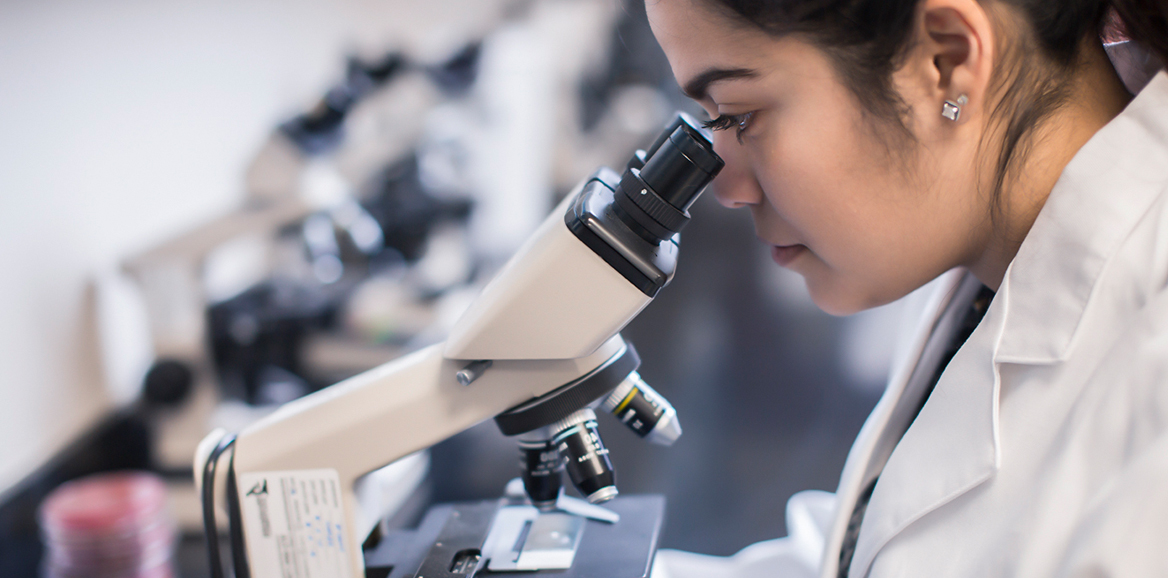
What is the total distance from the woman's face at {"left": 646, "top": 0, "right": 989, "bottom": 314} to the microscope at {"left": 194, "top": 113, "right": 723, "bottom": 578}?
67mm

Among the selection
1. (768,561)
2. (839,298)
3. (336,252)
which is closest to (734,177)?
(839,298)

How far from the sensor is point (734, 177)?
28.6 inches

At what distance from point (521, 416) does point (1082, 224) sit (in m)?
0.54

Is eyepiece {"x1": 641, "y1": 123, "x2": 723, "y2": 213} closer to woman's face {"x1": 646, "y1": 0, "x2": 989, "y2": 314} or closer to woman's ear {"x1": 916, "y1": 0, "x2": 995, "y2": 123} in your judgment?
woman's face {"x1": 646, "y1": 0, "x2": 989, "y2": 314}

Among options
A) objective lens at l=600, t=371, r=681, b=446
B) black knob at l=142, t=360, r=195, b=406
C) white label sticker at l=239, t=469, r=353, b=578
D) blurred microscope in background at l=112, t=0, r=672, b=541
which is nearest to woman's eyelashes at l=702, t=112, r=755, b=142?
objective lens at l=600, t=371, r=681, b=446

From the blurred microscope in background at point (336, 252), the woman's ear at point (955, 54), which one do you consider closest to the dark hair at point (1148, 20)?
the woman's ear at point (955, 54)

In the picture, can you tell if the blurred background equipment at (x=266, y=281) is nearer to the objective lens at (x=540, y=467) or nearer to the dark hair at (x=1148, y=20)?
the objective lens at (x=540, y=467)

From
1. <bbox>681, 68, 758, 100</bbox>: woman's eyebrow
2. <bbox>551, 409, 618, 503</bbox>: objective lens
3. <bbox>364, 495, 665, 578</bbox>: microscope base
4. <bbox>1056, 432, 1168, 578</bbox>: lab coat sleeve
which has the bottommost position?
<bbox>364, 495, 665, 578</bbox>: microscope base

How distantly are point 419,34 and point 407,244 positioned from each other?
195 centimetres

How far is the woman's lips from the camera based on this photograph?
2.54 feet

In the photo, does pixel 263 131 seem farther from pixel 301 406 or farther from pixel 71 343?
pixel 301 406

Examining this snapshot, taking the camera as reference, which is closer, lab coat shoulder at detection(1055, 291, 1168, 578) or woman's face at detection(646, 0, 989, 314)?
lab coat shoulder at detection(1055, 291, 1168, 578)

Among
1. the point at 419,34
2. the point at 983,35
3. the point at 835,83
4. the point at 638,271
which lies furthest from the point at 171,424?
the point at 419,34

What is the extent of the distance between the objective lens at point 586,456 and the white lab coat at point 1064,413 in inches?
11.0
